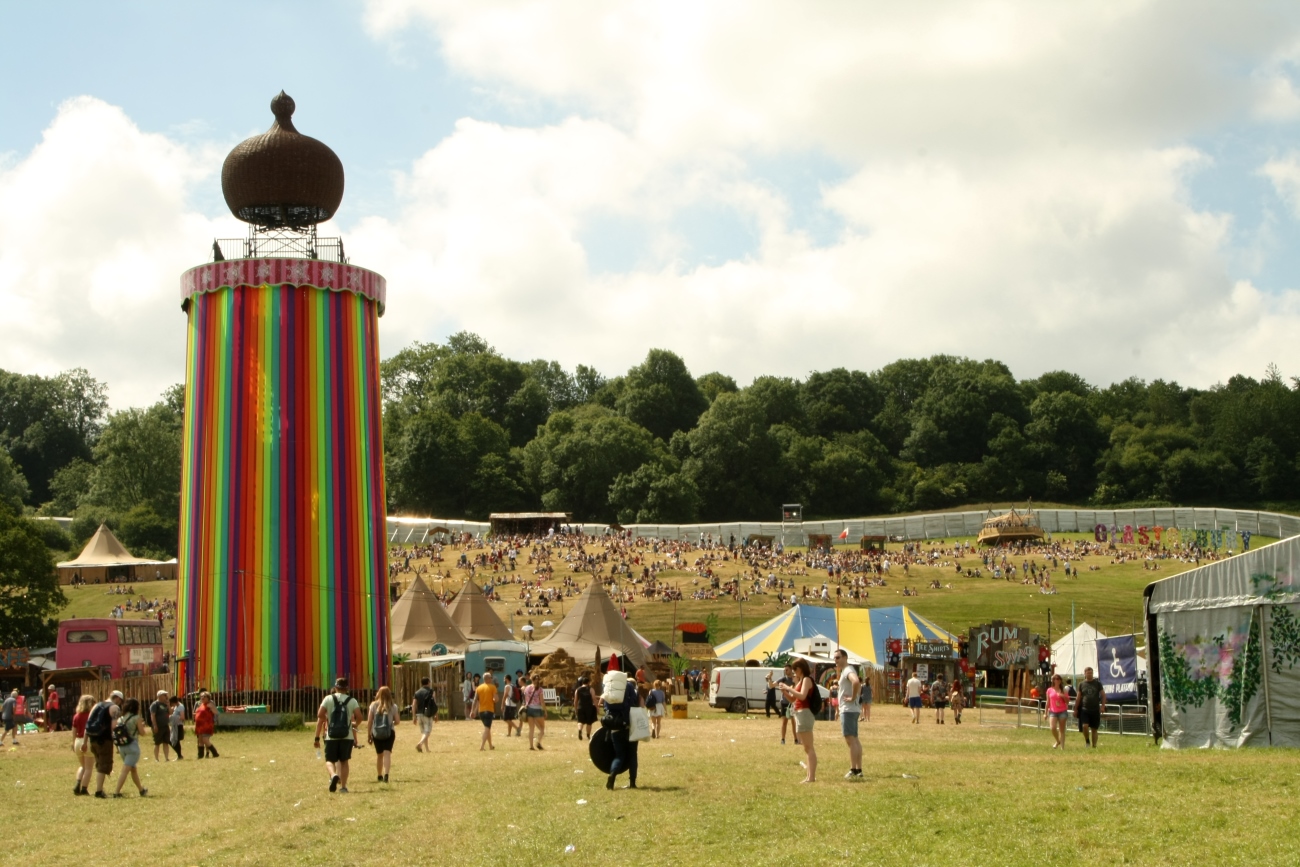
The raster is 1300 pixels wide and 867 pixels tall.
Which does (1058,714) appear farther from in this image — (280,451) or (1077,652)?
(280,451)

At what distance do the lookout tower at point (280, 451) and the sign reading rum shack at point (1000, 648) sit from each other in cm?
1723

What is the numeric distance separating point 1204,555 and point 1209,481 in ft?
119

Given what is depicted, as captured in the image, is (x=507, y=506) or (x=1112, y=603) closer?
(x=1112, y=603)

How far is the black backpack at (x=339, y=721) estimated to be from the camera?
14703mm

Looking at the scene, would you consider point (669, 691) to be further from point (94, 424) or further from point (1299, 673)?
point (94, 424)

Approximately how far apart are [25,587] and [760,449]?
62.4 meters

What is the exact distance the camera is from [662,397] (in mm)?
114688

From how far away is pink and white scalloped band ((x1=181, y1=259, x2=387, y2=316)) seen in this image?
30.3 m

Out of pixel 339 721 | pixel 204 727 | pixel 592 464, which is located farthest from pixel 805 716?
pixel 592 464

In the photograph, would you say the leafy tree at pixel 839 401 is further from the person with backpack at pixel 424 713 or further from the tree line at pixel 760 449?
the person with backpack at pixel 424 713

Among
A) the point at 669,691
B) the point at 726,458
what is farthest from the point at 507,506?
the point at 669,691

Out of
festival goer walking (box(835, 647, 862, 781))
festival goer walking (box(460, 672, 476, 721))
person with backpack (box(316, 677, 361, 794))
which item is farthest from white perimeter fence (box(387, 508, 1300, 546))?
festival goer walking (box(835, 647, 862, 781))

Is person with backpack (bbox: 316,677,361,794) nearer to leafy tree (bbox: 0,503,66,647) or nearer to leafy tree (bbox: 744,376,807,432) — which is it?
leafy tree (bbox: 0,503,66,647)

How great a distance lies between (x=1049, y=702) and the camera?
2012 cm
